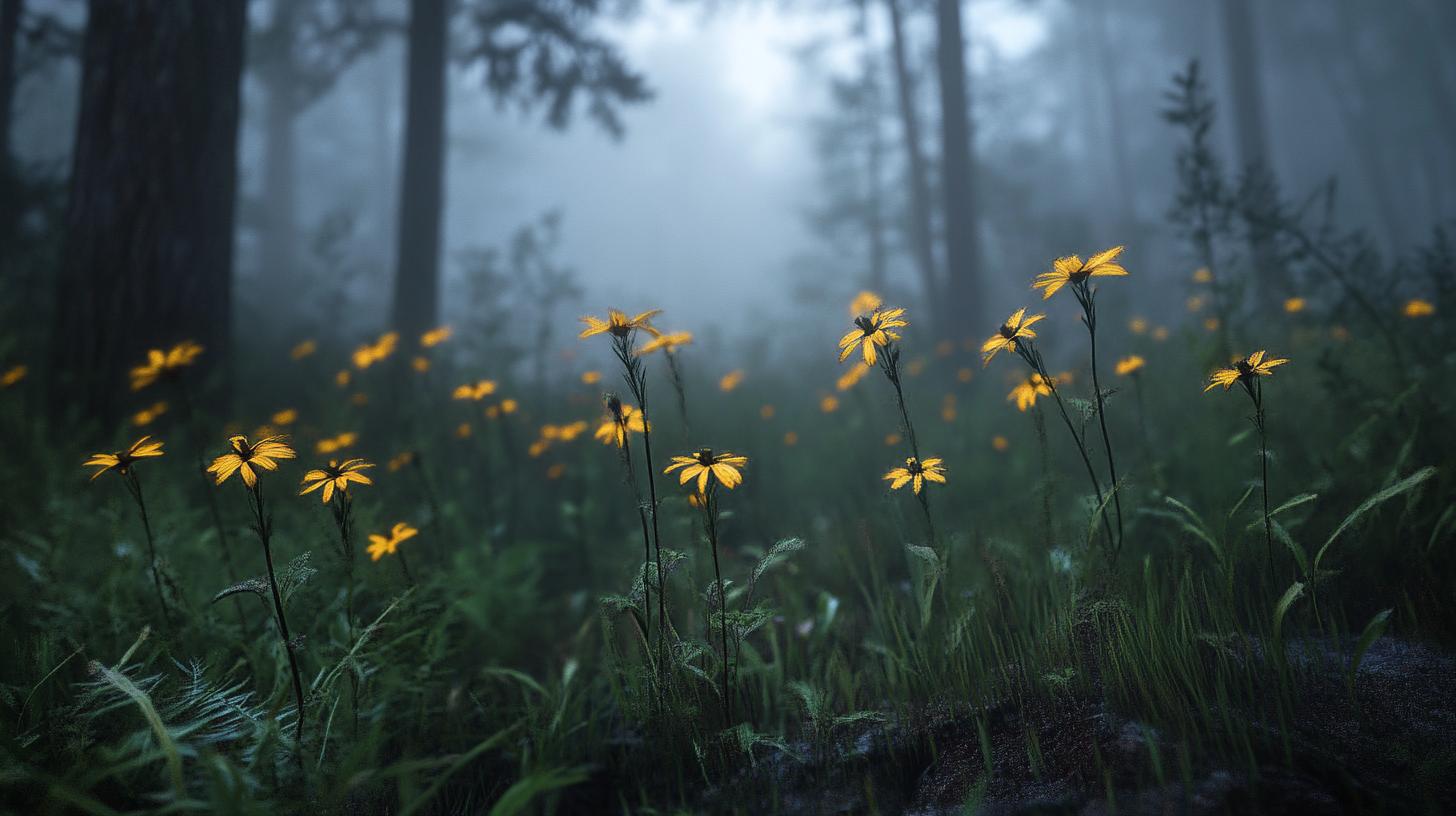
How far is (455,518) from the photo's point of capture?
114 inches

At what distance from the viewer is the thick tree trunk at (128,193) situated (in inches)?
139

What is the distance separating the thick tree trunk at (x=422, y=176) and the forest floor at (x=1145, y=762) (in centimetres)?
540

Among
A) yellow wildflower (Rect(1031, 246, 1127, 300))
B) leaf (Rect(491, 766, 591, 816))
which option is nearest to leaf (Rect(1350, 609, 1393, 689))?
yellow wildflower (Rect(1031, 246, 1127, 300))

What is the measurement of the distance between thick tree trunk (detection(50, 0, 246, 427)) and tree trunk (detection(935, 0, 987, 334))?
19.5ft

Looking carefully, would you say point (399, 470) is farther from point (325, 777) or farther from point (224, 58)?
point (224, 58)

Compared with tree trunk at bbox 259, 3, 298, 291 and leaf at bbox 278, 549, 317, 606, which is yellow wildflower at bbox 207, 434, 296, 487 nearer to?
leaf at bbox 278, 549, 317, 606

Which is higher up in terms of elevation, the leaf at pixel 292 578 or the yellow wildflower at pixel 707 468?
the yellow wildflower at pixel 707 468

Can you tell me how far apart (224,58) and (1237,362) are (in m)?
4.93

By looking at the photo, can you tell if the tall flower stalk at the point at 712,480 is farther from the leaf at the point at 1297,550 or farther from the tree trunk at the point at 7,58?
the tree trunk at the point at 7,58

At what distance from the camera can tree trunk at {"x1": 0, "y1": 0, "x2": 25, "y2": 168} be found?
5711 millimetres

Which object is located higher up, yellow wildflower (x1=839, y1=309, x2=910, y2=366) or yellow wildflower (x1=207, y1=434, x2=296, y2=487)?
yellow wildflower (x1=839, y1=309, x2=910, y2=366)

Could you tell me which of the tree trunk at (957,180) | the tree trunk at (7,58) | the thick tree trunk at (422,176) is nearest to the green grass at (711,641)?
the thick tree trunk at (422,176)

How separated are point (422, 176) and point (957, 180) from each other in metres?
5.10

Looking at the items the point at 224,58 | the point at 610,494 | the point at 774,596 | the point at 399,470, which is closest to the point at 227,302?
the point at 224,58
